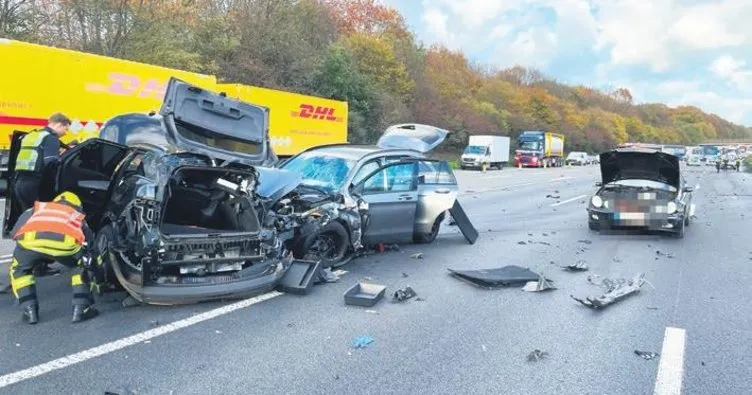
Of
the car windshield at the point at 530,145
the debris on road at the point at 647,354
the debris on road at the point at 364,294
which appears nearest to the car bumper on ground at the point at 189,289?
the debris on road at the point at 364,294

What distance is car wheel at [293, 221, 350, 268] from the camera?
721 cm

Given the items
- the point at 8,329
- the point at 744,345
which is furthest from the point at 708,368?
the point at 8,329

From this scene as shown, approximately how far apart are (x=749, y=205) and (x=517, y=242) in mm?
12151

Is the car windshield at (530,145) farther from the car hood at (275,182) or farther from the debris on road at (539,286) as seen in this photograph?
the car hood at (275,182)

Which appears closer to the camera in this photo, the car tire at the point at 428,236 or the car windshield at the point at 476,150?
the car tire at the point at 428,236

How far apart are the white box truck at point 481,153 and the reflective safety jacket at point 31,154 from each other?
123ft

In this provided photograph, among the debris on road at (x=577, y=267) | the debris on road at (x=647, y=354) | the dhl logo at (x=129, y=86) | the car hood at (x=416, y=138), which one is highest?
the dhl logo at (x=129, y=86)

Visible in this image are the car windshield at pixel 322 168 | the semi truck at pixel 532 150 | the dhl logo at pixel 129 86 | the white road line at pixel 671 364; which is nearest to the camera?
the white road line at pixel 671 364

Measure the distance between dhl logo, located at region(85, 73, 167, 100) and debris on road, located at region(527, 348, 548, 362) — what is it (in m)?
12.9

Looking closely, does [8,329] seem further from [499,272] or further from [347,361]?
[499,272]

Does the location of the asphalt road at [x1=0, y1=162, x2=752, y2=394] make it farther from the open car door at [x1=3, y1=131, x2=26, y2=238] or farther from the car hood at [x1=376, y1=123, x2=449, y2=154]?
the car hood at [x1=376, y1=123, x2=449, y2=154]

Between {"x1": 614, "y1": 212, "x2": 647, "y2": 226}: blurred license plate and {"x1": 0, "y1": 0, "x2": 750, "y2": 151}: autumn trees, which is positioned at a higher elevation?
{"x1": 0, "y1": 0, "x2": 750, "y2": 151}: autumn trees

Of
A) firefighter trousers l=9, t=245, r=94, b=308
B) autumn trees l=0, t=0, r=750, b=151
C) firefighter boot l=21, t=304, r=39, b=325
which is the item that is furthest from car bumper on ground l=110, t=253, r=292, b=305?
autumn trees l=0, t=0, r=750, b=151

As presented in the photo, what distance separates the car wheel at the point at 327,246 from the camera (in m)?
7.21
